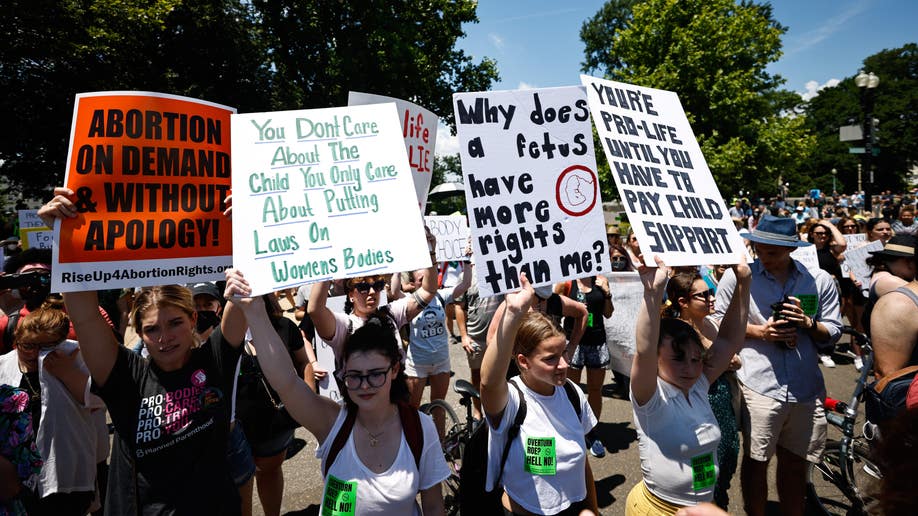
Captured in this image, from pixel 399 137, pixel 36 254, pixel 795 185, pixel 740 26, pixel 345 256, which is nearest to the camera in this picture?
pixel 345 256

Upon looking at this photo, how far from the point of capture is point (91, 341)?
7.11 feet

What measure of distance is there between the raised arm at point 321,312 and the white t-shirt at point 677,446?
1.98 meters

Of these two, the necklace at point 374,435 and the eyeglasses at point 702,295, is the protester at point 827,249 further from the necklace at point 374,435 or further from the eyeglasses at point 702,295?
the necklace at point 374,435

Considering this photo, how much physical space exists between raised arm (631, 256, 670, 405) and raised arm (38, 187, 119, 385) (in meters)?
2.44

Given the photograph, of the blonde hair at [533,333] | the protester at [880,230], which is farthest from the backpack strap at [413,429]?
the protester at [880,230]

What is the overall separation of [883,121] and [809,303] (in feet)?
242

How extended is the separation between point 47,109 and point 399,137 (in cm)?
1795

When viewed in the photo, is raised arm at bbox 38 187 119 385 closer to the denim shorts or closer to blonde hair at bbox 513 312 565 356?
the denim shorts

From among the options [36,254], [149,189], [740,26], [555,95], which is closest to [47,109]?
[36,254]

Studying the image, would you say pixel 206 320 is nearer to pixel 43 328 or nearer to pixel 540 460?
pixel 43 328

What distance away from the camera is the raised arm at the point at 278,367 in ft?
7.02

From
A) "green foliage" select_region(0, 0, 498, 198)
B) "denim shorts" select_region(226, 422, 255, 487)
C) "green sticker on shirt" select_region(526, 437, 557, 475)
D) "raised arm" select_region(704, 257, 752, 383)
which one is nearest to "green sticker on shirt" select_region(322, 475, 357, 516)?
"green sticker on shirt" select_region(526, 437, 557, 475)

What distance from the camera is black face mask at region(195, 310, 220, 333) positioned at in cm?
390

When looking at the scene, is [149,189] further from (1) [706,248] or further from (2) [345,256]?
(1) [706,248]
